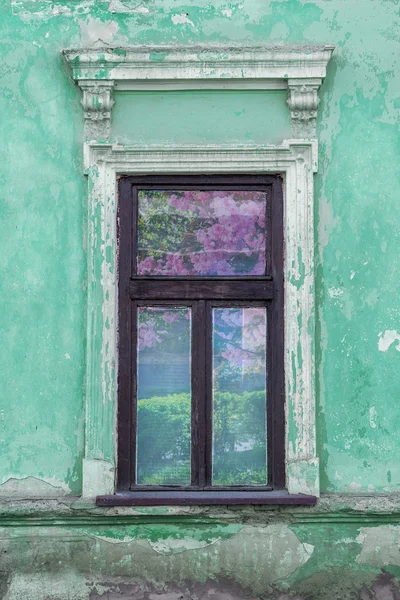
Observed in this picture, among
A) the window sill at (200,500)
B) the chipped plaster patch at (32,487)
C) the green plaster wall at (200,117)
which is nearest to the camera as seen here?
the window sill at (200,500)

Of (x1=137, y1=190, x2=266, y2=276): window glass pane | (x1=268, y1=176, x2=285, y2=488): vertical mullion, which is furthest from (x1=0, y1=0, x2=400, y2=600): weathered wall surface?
(x1=137, y1=190, x2=266, y2=276): window glass pane

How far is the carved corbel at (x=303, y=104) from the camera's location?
13.3 feet

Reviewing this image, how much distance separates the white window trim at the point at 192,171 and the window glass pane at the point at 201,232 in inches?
5.6

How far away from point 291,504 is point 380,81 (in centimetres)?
214

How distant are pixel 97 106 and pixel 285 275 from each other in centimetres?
126

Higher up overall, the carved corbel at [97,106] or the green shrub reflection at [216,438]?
the carved corbel at [97,106]

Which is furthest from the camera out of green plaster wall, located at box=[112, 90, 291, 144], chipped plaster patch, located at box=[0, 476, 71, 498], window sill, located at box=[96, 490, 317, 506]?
green plaster wall, located at box=[112, 90, 291, 144]

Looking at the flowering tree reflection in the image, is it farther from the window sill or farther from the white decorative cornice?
the white decorative cornice

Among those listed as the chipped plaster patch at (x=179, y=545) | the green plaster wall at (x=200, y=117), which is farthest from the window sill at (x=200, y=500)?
the green plaster wall at (x=200, y=117)

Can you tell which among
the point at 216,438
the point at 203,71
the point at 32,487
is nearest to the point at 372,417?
the point at 216,438

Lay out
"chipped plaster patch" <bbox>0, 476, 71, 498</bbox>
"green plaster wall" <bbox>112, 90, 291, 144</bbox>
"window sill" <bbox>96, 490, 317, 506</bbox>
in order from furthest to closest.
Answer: "green plaster wall" <bbox>112, 90, 291, 144</bbox>, "chipped plaster patch" <bbox>0, 476, 71, 498</bbox>, "window sill" <bbox>96, 490, 317, 506</bbox>

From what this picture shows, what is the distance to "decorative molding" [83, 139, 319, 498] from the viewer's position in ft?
12.9

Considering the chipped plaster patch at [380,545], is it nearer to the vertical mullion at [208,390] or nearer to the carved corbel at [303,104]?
the vertical mullion at [208,390]

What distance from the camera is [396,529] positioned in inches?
153
